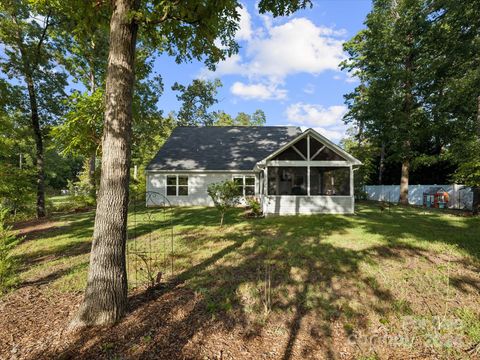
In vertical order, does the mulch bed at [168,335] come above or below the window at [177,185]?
below

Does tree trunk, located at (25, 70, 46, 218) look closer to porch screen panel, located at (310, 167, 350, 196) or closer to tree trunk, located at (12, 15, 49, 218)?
tree trunk, located at (12, 15, 49, 218)

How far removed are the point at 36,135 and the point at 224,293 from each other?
55.8 feet

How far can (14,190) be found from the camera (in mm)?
10734

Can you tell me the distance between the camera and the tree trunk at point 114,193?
3809mm

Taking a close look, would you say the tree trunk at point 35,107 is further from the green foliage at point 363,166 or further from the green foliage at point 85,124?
the green foliage at point 363,166

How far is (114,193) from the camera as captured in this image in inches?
155

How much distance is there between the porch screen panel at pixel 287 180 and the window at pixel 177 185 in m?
7.47

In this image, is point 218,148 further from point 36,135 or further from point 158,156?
point 36,135

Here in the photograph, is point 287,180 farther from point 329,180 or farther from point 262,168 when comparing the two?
point 329,180

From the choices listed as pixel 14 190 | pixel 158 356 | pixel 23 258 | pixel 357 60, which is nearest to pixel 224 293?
pixel 158 356

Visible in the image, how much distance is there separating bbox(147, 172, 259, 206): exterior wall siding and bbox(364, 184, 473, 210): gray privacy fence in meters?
13.3

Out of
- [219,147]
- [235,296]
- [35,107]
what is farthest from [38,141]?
[235,296]

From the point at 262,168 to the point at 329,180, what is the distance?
4.10 m

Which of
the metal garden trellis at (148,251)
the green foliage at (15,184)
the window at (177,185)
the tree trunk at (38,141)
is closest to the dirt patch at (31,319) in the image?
the metal garden trellis at (148,251)
